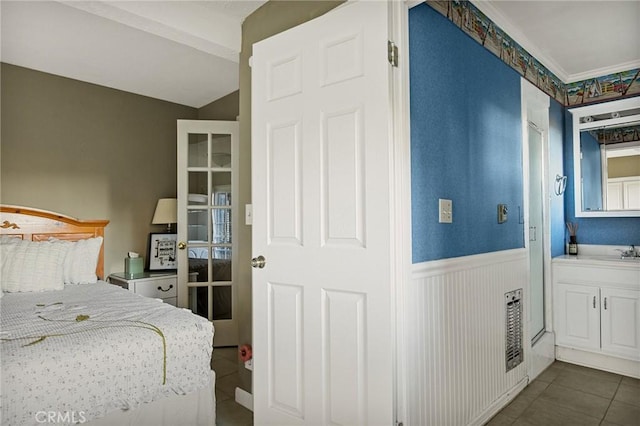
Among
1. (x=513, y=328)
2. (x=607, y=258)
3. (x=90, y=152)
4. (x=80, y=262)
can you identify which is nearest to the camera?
(x=513, y=328)

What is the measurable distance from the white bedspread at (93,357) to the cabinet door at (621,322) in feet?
9.81

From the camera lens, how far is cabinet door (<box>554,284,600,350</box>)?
311 cm

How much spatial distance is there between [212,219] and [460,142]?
95.7 inches

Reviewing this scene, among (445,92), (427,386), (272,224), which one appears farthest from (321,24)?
(427,386)

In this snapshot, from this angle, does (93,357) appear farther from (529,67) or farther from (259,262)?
(529,67)

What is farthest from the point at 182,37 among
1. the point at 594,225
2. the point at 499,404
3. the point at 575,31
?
the point at 594,225

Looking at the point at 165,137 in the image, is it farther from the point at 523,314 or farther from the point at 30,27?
the point at 523,314

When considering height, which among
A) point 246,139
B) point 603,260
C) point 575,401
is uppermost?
point 246,139

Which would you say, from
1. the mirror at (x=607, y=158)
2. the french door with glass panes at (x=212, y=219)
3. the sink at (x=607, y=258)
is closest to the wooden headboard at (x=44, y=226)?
the french door with glass panes at (x=212, y=219)

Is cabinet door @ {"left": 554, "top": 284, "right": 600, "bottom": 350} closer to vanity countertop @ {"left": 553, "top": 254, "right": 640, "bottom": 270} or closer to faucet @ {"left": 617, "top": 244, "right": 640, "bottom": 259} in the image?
vanity countertop @ {"left": 553, "top": 254, "right": 640, "bottom": 270}

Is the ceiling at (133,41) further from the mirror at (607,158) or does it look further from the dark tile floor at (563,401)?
the mirror at (607,158)

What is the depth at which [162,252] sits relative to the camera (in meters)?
4.01

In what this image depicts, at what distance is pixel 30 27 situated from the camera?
2.64 m

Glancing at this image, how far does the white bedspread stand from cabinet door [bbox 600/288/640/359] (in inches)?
118
